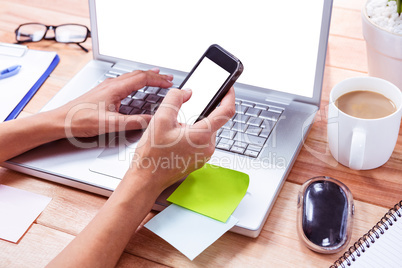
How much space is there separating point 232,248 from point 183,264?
0.25 ft

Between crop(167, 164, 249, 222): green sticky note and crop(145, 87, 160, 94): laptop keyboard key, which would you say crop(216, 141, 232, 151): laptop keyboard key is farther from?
crop(145, 87, 160, 94): laptop keyboard key

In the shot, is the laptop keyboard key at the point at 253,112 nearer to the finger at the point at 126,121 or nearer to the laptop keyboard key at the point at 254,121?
the laptop keyboard key at the point at 254,121

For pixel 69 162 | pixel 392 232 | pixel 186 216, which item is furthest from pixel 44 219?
pixel 392 232

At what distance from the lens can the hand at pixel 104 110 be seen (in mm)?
831

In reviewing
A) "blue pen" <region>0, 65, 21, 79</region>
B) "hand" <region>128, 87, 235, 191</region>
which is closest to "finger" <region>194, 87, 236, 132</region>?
"hand" <region>128, 87, 235, 191</region>

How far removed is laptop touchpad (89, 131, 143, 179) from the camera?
789 mm

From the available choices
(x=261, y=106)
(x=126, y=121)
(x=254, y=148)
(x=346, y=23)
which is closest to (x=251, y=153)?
(x=254, y=148)

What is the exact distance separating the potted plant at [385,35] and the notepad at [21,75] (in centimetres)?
66

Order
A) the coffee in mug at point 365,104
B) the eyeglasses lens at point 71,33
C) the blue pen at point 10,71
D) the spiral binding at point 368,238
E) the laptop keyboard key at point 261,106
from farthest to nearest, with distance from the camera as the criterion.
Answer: the eyeglasses lens at point 71,33 → the blue pen at point 10,71 → the laptop keyboard key at point 261,106 → the coffee in mug at point 365,104 → the spiral binding at point 368,238

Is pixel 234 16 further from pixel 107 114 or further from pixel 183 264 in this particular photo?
pixel 183 264

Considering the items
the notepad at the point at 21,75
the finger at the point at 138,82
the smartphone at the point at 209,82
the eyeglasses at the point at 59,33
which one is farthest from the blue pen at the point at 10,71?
the smartphone at the point at 209,82

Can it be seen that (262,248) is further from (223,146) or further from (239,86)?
(239,86)

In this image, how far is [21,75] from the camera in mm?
1023

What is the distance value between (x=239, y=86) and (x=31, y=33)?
56cm
